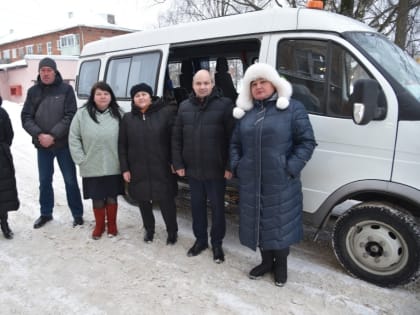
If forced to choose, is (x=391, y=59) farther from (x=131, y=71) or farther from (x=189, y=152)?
(x=131, y=71)

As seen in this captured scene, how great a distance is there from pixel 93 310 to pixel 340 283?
2.05 metres

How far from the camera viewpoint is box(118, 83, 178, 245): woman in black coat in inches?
140

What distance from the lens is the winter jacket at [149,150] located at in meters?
3.57

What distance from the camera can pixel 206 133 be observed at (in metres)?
3.21

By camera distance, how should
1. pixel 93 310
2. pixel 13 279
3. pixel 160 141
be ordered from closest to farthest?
pixel 93 310 < pixel 13 279 < pixel 160 141

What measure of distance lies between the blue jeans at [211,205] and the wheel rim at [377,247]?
116cm

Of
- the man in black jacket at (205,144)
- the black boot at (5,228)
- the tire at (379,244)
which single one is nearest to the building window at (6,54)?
the black boot at (5,228)

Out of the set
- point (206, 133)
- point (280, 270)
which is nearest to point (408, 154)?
point (280, 270)

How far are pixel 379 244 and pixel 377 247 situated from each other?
0.03 metres

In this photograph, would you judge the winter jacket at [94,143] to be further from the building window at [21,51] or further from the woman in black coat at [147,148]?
the building window at [21,51]

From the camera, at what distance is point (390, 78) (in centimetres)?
284

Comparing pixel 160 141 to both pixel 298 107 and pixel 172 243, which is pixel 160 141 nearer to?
pixel 172 243

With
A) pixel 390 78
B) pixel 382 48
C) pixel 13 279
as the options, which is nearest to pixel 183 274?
pixel 13 279

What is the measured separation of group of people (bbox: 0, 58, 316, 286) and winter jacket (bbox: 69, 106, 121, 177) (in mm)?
10
